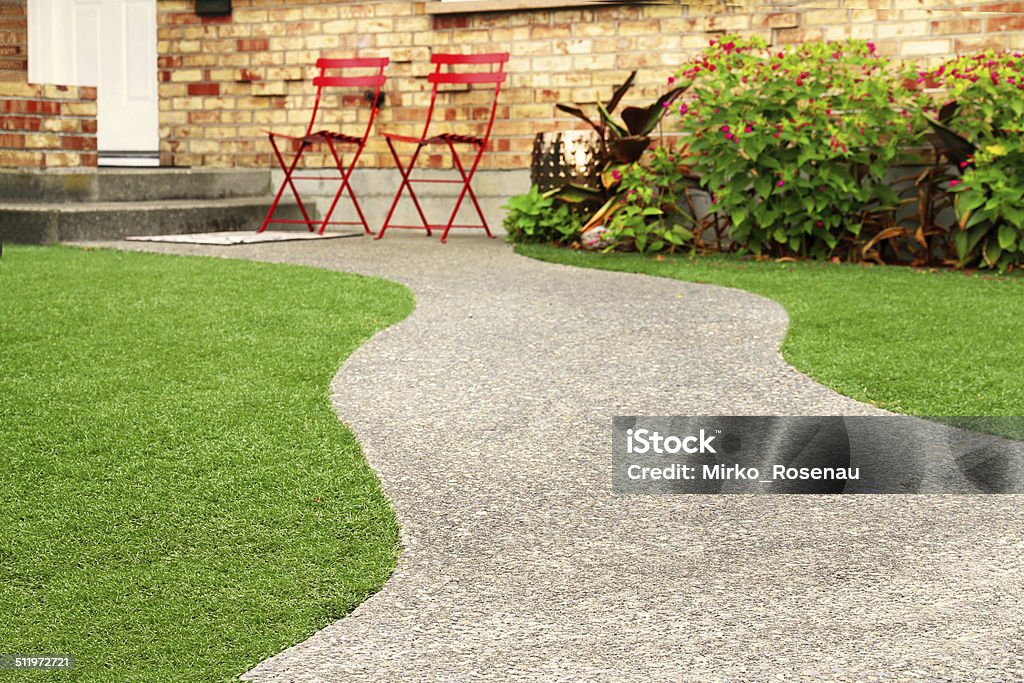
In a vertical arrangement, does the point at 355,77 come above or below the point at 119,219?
above

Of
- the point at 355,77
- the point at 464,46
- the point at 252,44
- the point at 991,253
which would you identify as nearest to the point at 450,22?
the point at 464,46

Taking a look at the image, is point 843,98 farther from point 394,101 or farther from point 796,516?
point 796,516

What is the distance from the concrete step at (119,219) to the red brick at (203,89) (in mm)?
1044

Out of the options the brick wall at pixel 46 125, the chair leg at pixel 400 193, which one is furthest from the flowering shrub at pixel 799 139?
the brick wall at pixel 46 125

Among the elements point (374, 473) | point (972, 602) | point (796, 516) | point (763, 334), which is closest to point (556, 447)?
point (374, 473)

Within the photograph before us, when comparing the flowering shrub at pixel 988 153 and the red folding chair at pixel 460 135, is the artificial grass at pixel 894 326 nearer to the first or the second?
the flowering shrub at pixel 988 153

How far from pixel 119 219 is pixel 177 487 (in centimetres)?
486

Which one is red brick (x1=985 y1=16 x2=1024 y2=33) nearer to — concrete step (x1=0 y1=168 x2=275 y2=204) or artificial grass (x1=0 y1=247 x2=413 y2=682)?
artificial grass (x1=0 y1=247 x2=413 y2=682)

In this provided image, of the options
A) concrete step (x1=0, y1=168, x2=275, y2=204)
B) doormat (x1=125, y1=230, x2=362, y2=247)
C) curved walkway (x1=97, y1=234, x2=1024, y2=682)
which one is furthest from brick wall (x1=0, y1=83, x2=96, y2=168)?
curved walkway (x1=97, y1=234, x2=1024, y2=682)

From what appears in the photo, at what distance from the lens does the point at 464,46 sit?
810cm

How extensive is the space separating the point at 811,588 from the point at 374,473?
1011mm

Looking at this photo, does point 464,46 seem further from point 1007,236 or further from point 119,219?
point 1007,236

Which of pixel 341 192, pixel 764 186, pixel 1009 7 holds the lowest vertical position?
pixel 341 192

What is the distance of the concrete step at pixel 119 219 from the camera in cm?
670
